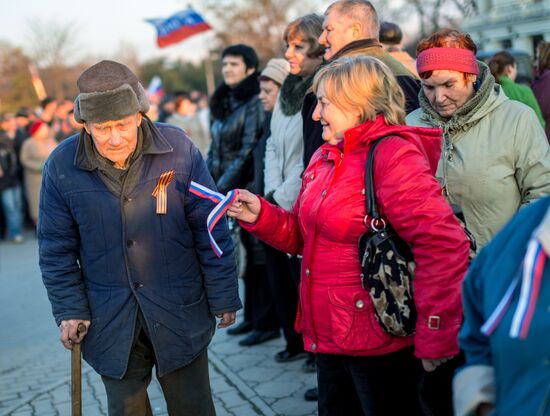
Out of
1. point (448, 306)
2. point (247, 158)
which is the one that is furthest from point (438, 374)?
point (247, 158)

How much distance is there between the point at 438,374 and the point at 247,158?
3.63 metres

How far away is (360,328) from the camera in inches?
121

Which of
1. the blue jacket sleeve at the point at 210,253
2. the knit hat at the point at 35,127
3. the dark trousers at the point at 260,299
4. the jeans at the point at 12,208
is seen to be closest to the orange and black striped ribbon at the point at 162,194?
the blue jacket sleeve at the point at 210,253

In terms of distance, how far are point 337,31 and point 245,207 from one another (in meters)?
1.58

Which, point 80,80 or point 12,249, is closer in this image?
point 80,80

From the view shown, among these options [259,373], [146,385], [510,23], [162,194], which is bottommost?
[259,373]

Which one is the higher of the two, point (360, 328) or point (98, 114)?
point (98, 114)

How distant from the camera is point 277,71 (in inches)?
243

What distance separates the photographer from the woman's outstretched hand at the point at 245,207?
10.9ft

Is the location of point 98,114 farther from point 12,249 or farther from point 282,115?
point 12,249

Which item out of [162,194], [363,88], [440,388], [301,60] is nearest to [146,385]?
[162,194]

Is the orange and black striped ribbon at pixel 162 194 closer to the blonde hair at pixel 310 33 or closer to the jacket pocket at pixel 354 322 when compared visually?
the jacket pocket at pixel 354 322

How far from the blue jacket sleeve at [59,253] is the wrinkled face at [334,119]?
49.6 inches

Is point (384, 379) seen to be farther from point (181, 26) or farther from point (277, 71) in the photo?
point (181, 26)
